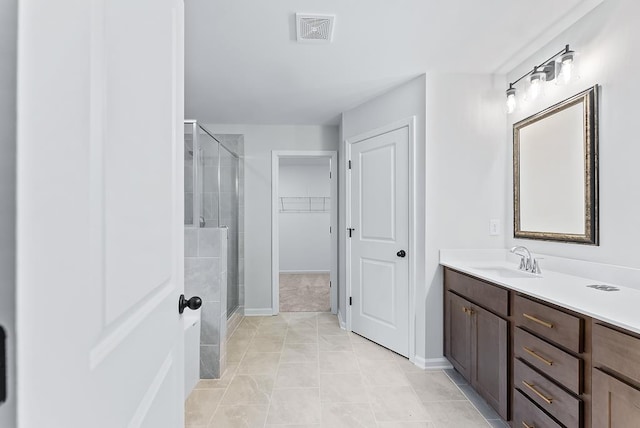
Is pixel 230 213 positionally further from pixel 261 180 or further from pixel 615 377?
pixel 615 377

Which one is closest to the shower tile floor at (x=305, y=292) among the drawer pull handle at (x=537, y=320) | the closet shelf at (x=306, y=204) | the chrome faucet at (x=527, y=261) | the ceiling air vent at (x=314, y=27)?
the closet shelf at (x=306, y=204)

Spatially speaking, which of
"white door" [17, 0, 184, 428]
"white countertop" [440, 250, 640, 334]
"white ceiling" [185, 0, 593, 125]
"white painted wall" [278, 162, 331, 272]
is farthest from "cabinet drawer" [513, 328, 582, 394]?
"white painted wall" [278, 162, 331, 272]

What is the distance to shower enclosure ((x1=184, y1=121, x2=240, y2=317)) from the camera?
2352 mm

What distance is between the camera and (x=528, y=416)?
4.83 ft

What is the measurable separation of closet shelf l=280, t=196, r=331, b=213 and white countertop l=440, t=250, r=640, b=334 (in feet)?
13.7

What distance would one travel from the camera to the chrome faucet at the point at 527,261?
192 centimetres

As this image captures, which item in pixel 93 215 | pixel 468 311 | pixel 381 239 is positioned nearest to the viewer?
pixel 93 215

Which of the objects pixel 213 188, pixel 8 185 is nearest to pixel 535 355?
pixel 8 185

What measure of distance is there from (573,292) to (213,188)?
110 inches

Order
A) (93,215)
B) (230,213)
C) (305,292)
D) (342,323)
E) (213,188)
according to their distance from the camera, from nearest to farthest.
→ (93,215), (213,188), (342,323), (230,213), (305,292)

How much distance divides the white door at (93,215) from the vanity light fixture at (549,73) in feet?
7.07

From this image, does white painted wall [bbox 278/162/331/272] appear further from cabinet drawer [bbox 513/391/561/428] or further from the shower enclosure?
cabinet drawer [bbox 513/391/561/428]

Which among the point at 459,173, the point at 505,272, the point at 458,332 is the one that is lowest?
the point at 458,332

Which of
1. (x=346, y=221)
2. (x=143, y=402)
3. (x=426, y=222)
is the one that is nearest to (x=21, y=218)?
(x=143, y=402)
